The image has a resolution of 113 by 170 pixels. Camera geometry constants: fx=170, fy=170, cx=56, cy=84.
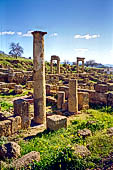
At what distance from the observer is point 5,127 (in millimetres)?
7922

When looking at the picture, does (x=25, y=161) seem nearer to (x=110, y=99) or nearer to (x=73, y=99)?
(x=73, y=99)

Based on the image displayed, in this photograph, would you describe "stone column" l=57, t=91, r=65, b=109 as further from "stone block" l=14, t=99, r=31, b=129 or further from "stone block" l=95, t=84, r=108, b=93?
"stone block" l=14, t=99, r=31, b=129

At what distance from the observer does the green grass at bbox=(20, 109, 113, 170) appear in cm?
481

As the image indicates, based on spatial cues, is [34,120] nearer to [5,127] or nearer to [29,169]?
[5,127]

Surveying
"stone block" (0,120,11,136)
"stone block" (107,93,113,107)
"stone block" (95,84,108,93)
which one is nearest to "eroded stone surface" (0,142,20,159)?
"stone block" (0,120,11,136)

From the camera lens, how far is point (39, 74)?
384 inches

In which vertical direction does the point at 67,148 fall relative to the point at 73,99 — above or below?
below

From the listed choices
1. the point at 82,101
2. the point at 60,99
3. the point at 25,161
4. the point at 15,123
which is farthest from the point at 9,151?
the point at 82,101

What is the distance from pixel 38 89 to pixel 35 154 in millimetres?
5008

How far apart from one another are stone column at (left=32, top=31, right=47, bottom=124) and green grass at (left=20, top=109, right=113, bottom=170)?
5.96 ft

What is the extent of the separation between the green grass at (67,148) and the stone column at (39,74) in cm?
182

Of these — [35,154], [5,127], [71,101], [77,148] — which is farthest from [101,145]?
[71,101]

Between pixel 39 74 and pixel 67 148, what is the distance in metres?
5.44

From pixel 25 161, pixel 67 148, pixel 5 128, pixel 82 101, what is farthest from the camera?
pixel 82 101
